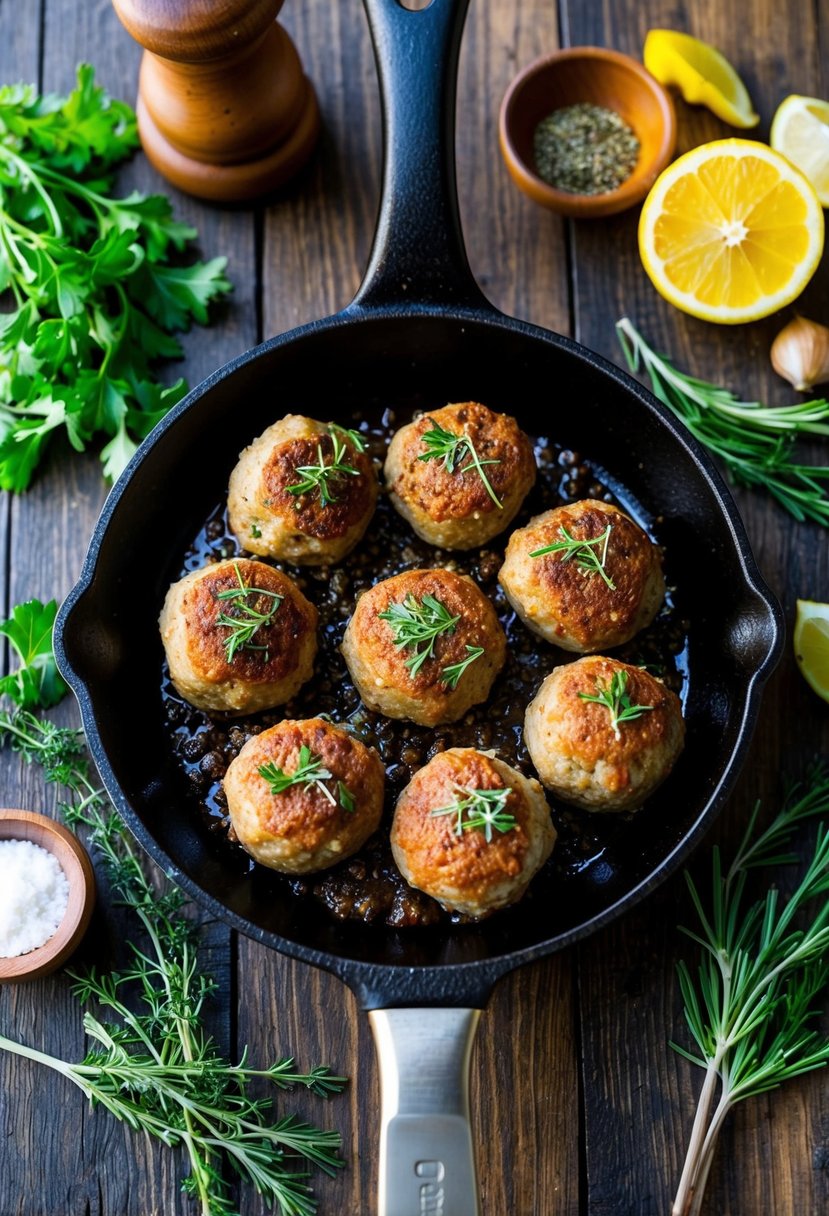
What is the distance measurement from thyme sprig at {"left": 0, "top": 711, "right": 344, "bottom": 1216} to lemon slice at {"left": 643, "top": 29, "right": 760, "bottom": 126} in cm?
256

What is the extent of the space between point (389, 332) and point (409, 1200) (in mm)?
2007

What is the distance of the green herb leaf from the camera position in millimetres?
2938

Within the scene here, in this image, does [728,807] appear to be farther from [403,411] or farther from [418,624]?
[403,411]

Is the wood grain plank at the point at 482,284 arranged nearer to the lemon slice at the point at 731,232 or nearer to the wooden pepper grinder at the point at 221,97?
the wooden pepper grinder at the point at 221,97

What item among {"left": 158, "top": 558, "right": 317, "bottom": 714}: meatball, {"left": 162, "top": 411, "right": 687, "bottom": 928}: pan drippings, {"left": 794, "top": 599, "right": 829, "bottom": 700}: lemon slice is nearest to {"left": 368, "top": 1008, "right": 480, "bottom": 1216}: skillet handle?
{"left": 162, "top": 411, "right": 687, "bottom": 928}: pan drippings

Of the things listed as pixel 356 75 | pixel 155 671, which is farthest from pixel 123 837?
pixel 356 75

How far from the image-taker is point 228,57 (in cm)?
285

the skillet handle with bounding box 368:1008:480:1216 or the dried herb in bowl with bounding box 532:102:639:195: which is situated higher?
the dried herb in bowl with bounding box 532:102:639:195

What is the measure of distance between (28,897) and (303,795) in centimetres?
78

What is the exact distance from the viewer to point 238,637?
2602 mm

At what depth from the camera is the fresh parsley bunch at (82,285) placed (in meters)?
3.02

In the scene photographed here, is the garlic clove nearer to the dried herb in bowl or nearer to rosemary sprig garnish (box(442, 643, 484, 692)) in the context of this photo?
the dried herb in bowl

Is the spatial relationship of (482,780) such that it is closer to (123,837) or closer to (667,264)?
(123,837)

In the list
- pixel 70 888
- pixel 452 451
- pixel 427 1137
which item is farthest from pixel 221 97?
pixel 427 1137
